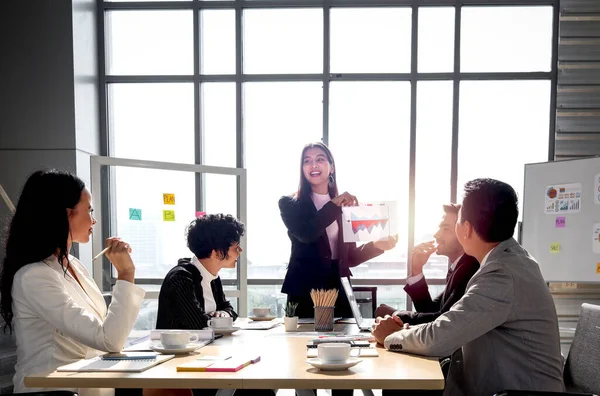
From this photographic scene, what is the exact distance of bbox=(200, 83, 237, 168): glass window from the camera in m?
4.82

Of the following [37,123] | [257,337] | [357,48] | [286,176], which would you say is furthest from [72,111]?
[257,337]

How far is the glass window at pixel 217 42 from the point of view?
481 centimetres

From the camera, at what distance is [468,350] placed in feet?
5.79

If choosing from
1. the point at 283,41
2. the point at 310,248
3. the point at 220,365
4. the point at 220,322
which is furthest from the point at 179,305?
the point at 283,41

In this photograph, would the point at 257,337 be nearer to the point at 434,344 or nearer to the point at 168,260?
the point at 434,344

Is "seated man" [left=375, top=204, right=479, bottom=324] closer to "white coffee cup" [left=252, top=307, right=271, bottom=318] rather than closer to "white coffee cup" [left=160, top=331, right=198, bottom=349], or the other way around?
"white coffee cup" [left=252, top=307, right=271, bottom=318]

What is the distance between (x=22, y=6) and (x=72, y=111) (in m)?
1.00

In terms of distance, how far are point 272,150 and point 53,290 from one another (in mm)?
3299

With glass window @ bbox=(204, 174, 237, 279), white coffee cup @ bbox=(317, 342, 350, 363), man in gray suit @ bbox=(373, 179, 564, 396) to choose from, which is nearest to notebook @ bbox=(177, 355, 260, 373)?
white coffee cup @ bbox=(317, 342, 350, 363)

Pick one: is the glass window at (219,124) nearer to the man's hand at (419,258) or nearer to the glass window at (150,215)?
the glass window at (150,215)

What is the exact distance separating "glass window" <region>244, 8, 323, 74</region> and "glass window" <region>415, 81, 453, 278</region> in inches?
40.0

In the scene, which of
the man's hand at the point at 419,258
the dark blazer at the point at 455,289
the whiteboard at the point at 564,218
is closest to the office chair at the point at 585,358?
the dark blazer at the point at 455,289

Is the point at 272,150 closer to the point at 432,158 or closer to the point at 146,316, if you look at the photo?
the point at 432,158

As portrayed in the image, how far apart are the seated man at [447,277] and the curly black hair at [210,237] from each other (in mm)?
767
